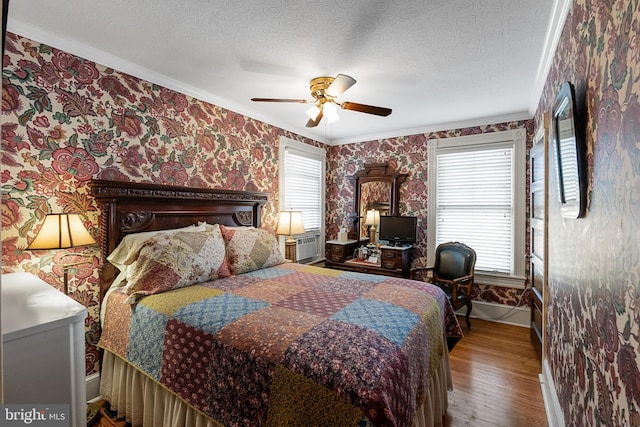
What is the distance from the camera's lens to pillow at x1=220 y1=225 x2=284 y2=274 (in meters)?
2.72

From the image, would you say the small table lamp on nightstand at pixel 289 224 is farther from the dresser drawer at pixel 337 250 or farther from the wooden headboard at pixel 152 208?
the dresser drawer at pixel 337 250

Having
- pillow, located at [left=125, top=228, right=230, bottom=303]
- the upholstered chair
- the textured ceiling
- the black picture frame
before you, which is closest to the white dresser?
pillow, located at [left=125, top=228, right=230, bottom=303]

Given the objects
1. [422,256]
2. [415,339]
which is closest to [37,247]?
[415,339]

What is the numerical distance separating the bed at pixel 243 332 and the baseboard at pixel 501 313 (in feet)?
5.88

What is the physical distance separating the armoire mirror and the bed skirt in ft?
8.29

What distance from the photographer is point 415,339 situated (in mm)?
1671

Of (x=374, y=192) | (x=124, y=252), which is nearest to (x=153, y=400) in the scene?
(x=124, y=252)

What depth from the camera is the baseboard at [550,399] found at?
1941 millimetres

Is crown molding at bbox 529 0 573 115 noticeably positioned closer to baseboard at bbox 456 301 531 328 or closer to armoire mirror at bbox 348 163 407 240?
armoire mirror at bbox 348 163 407 240

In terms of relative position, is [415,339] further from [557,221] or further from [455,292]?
[455,292]

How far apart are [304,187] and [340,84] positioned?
2.41 meters

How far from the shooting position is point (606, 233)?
1.18 meters

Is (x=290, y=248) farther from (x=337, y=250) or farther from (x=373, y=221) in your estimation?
(x=373, y=221)

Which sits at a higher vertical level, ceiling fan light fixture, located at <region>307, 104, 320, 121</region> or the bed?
ceiling fan light fixture, located at <region>307, 104, 320, 121</region>
